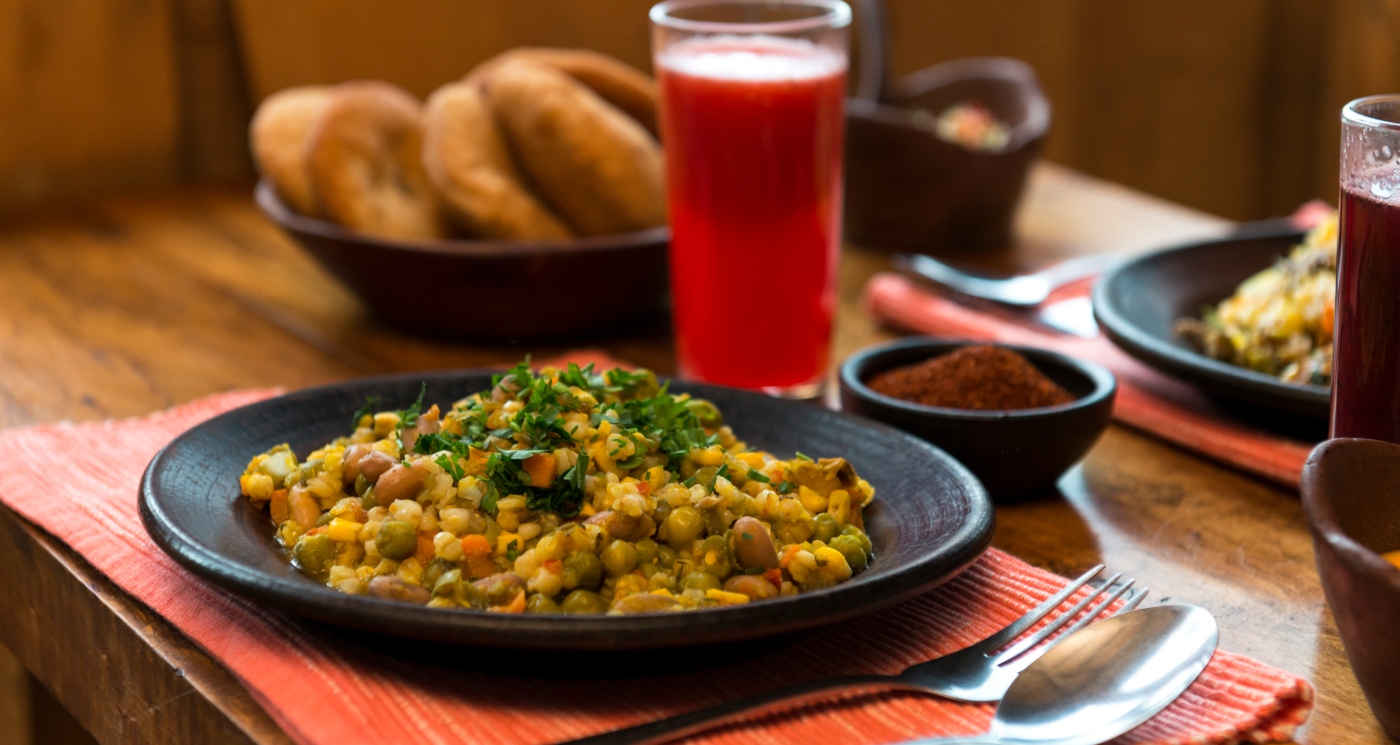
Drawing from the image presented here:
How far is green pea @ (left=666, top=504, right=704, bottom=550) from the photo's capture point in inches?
43.3

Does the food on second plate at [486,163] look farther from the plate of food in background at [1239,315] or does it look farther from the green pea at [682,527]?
the green pea at [682,527]

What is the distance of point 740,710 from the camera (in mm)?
977

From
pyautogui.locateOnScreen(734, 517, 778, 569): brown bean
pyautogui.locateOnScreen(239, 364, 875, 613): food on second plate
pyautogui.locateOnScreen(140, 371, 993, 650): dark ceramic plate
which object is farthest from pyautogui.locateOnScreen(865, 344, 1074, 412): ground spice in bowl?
pyautogui.locateOnScreen(734, 517, 778, 569): brown bean

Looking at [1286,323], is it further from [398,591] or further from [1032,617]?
[398,591]

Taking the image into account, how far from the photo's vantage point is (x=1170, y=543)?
141 centimetres

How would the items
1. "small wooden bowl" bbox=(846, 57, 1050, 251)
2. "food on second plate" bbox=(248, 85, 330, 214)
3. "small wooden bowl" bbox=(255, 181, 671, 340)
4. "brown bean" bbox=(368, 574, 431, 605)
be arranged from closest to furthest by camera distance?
"brown bean" bbox=(368, 574, 431, 605)
"small wooden bowl" bbox=(255, 181, 671, 340)
"food on second plate" bbox=(248, 85, 330, 214)
"small wooden bowl" bbox=(846, 57, 1050, 251)

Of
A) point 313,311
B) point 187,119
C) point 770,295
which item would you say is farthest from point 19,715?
point 187,119

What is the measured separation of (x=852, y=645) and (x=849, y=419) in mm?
363

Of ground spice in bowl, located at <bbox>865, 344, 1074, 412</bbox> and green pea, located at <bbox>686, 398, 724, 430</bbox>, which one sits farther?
ground spice in bowl, located at <bbox>865, 344, 1074, 412</bbox>

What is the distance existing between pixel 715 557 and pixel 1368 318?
61 centimetres

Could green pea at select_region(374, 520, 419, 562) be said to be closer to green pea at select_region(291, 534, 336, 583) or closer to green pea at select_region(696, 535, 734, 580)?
green pea at select_region(291, 534, 336, 583)

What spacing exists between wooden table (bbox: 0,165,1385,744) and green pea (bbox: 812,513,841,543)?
0.29 metres

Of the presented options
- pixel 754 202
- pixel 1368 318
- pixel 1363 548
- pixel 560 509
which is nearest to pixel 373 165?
pixel 754 202

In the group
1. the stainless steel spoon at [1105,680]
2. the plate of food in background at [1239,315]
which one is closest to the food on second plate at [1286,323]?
the plate of food in background at [1239,315]
